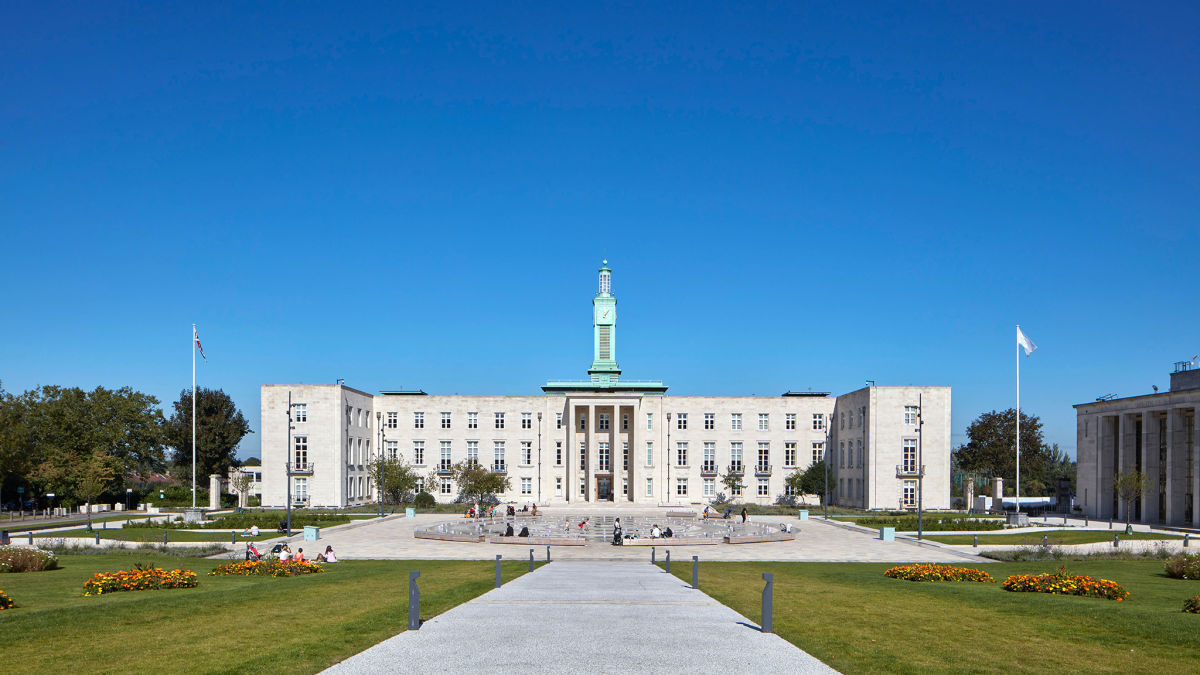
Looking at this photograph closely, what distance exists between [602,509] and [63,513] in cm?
4533

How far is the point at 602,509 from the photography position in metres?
78.6

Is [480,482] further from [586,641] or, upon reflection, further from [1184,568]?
[586,641]

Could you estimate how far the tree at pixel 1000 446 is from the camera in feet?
321

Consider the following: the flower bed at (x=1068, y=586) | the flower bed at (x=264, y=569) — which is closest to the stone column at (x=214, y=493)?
the flower bed at (x=264, y=569)

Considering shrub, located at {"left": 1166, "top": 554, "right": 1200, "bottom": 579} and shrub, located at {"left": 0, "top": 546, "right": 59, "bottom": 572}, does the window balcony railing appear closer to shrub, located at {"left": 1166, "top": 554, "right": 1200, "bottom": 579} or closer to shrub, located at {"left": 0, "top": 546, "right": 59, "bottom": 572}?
shrub, located at {"left": 0, "top": 546, "right": 59, "bottom": 572}

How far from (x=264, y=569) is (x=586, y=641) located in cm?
1893

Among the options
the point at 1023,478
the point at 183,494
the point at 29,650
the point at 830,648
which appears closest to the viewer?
the point at 29,650

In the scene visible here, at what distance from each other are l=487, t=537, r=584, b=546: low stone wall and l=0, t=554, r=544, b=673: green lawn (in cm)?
1577

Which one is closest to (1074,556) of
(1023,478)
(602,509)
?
(602,509)

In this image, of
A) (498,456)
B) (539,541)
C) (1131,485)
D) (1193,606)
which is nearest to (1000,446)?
(1131,485)

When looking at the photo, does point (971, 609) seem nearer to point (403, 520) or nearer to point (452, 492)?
point (403, 520)

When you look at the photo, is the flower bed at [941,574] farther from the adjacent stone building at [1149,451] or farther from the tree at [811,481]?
the tree at [811,481]

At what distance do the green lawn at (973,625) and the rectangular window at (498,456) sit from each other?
211ft

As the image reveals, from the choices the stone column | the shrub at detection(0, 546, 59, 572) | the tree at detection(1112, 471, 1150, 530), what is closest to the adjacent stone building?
the tree at detection(1112, 471, 1150, 530)
